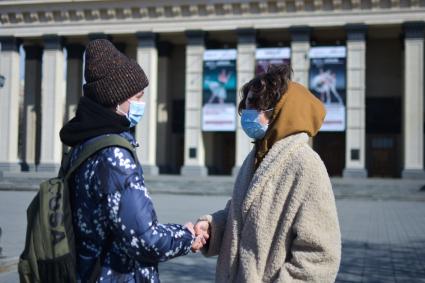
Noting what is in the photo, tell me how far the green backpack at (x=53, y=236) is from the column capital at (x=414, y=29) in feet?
107

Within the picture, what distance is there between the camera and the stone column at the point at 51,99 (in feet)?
122

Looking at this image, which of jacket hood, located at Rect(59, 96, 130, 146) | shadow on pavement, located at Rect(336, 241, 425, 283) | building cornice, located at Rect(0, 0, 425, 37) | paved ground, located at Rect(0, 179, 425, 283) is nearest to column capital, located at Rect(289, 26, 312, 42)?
building cornice, located at Rect(0, 0, 425, 37)

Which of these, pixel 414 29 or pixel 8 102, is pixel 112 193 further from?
pixel 8 102

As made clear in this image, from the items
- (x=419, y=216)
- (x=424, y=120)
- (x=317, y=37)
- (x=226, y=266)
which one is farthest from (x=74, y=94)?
(x=226, y=266)

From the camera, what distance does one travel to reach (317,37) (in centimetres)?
3625

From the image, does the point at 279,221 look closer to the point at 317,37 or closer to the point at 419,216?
the point at 419,216

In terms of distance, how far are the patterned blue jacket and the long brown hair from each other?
0.80m

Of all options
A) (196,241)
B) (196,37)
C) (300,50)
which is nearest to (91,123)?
(196,241)

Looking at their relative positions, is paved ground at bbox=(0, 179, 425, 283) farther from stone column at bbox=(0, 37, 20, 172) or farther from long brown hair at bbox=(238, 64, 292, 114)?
stone column at bbox=(0, 37, 20, 172)

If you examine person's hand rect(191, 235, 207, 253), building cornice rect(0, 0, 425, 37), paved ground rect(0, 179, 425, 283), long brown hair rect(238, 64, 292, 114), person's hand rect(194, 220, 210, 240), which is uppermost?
building cornice rect(0, 0, 425, 37)

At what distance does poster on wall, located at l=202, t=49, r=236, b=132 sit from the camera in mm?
34312

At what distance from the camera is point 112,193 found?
2379 mm

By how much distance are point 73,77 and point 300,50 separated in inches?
671

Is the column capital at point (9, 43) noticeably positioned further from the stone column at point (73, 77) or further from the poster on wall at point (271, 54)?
the poster on wall at point (271, 54)
